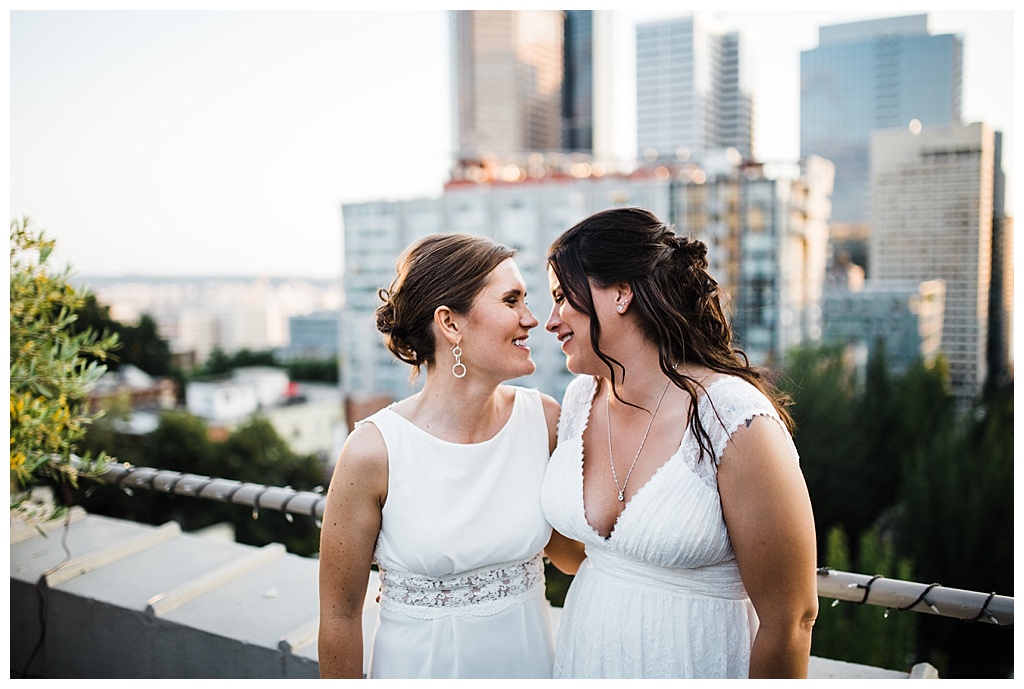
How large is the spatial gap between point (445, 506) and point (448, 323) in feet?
1.24

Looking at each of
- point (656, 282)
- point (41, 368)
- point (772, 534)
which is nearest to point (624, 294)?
point (656, 282)

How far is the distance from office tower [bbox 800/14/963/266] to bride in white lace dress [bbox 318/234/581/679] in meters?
52.2

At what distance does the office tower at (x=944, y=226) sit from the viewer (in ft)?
94.3

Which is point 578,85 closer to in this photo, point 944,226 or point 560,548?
point 944,226

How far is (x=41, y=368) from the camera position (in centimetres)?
205

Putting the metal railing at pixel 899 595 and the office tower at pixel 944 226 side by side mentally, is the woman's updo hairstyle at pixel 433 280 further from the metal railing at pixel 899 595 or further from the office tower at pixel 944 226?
the office tower at pixel 944 226

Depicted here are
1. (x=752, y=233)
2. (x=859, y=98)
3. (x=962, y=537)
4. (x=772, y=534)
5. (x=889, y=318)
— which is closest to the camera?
(x=772, y=534)

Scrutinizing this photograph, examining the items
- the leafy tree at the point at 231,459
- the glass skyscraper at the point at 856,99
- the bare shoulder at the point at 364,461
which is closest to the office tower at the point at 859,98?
the glass skyscraper at the point at 856,99

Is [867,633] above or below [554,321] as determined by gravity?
below

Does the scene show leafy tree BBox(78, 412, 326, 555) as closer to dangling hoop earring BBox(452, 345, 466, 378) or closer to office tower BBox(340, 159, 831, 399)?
office tower BBox(340, 159, 831, 399)

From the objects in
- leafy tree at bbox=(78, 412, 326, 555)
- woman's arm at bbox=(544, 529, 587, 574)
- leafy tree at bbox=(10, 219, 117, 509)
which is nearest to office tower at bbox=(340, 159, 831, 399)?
leafy tree at bbox=(78, 412, 326, 555)

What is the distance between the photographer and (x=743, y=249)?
117ft

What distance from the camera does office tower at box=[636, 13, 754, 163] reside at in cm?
7122

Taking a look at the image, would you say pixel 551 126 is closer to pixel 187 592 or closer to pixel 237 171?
pixel 237 171
